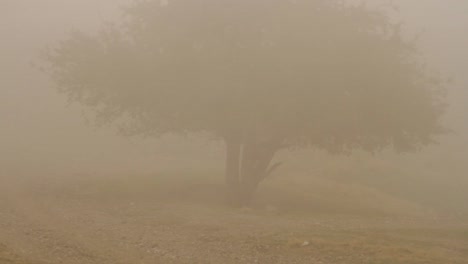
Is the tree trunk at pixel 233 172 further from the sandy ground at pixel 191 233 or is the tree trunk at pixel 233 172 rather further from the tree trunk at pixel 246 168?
the sandy ground at pixel 191 233

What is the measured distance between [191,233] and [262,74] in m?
9.33

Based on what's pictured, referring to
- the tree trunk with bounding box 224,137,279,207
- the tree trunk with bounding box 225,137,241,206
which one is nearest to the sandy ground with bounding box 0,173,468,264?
the tree trunk with bounding box 225,137,241,206

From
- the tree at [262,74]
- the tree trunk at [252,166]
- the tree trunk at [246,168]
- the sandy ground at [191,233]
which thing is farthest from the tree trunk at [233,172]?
the sandy ground at [191,233]

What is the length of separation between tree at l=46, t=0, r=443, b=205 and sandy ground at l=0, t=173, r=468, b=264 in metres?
3.70

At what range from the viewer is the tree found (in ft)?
96.3

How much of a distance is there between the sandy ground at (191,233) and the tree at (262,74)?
12.2ft

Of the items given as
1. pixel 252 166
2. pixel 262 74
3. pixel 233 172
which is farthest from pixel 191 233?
pixel 233 172

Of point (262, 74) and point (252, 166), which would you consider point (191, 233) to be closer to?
point (262, 74)

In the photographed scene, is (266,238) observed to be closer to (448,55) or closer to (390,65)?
Result: (390,65)

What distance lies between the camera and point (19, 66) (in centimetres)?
7281

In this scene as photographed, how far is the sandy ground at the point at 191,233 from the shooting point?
1853cm

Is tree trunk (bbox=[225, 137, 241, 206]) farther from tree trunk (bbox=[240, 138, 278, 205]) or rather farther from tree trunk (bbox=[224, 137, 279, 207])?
tree trunk (bbox=[240, 138, 278, 205])

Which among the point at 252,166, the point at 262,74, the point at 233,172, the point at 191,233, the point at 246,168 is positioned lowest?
the point at 191,233

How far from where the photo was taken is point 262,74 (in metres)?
29.3
